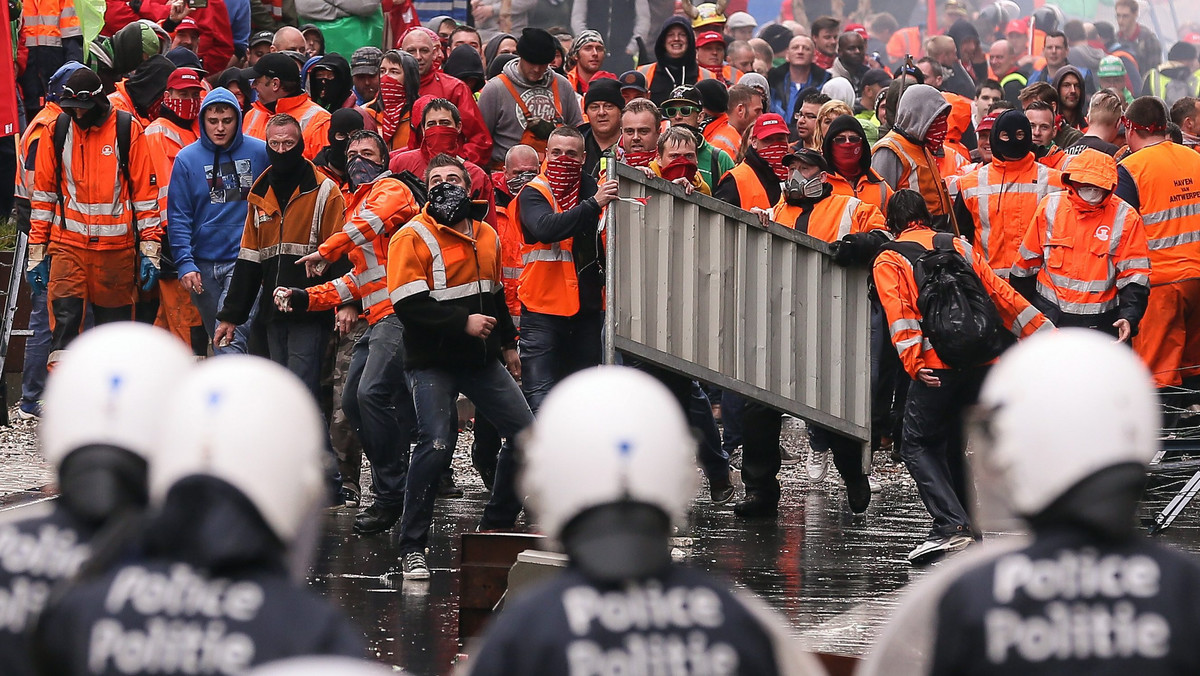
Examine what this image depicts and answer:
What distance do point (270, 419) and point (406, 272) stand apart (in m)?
5.38

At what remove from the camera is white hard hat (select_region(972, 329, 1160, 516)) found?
310cm

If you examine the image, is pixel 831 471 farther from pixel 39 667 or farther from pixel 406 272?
pixel 39 667

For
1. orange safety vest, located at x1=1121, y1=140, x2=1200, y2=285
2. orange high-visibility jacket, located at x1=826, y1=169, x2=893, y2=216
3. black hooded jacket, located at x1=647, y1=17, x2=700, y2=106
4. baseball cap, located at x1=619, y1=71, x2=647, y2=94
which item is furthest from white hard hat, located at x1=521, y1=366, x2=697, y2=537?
black hooded jacket, located at x1=647, y1=17, x2=700, y2=106

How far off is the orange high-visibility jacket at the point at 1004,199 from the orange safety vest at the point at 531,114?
10.0 ft

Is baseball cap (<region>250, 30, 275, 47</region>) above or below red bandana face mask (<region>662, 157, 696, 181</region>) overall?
above

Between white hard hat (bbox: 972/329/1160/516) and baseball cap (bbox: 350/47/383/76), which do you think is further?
baseball cap (bbox: 350/47/383/76)

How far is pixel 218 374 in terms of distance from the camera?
3.08 metres

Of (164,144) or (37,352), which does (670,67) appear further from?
(37,352)

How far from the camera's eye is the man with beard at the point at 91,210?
11.7m

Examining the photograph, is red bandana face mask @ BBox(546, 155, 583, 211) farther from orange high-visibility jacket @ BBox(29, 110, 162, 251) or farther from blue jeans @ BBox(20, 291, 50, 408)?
blue jeans @ BBox(20, 291, 50, 408)

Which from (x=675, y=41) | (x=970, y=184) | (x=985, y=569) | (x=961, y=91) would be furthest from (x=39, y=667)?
(x=961, y=91)

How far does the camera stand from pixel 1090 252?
33.7 ft

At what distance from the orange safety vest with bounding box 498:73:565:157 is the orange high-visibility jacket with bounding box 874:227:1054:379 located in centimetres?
408

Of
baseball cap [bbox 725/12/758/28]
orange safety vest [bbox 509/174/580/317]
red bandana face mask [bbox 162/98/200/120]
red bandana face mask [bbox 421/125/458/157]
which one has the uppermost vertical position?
baseball cap [bbox 725/12/758/28]
